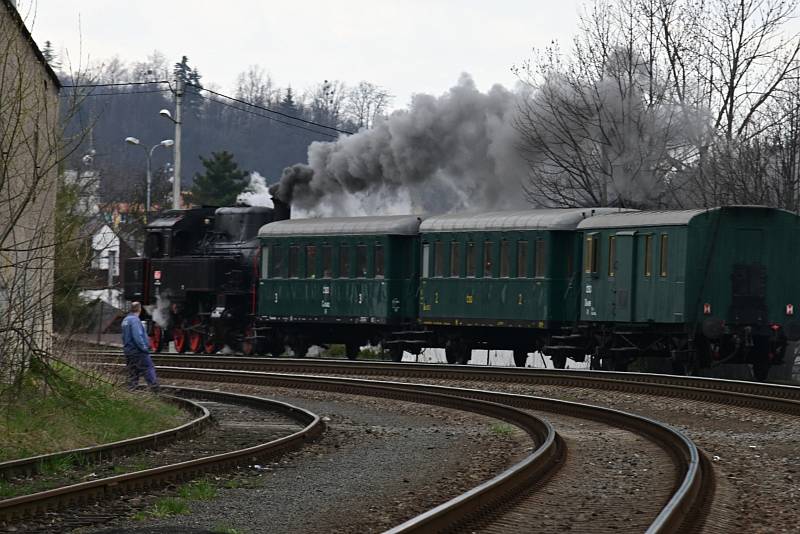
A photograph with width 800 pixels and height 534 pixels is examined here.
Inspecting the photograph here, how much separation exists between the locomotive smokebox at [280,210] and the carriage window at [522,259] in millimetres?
9317

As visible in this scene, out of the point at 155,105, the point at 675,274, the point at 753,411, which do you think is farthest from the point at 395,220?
the point at 155,105

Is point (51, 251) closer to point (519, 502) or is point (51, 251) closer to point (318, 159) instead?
point (519, 502)

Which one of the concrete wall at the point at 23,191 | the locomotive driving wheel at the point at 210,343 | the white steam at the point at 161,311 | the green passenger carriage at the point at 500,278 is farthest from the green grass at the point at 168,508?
the white steam at the point at 161,311

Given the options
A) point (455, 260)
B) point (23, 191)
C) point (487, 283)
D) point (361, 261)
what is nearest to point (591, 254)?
point (487, 283)

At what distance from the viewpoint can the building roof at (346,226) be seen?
29953mm

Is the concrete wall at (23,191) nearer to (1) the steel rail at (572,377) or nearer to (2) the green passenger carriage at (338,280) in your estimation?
(1) the steel rail at (572,377)

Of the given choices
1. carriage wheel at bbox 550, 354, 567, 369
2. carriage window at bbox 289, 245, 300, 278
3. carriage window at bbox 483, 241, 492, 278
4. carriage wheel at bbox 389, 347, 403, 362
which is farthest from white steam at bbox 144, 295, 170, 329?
carriage wheel at bbox 550, 354, 567, 369

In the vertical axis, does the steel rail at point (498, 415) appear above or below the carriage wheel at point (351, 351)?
below

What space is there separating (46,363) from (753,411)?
8905 mm

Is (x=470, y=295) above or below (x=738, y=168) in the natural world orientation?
below

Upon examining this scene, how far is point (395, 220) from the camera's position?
1187 inches

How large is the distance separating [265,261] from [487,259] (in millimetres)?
7231

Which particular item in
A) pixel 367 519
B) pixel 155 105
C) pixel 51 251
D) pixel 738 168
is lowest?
pixel 367 519

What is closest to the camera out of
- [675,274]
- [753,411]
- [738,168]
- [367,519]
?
[367,519]
